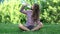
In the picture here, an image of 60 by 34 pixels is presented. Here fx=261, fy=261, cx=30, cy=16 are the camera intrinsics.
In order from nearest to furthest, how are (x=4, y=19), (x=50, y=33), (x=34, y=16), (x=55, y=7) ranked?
1. (x=50, y=33)
2. (x=34, y=16)
3. (x=4, y=19)
4. (x=55, y=7)

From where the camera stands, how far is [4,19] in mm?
17797

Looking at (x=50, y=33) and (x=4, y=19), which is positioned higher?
(x=50, y=33)

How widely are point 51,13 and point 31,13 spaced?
11.5 meters

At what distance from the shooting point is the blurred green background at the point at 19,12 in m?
17.9

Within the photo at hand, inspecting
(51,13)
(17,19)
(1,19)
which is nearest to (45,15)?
(51,13)

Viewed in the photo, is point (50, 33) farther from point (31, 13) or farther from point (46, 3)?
point (46, 3)

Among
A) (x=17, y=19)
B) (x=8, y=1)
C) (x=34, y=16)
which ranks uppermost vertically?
(x=34, y=16)

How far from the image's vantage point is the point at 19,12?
18281mm

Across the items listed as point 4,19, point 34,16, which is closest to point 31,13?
point 34,16

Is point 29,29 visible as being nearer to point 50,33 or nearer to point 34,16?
point 34,16

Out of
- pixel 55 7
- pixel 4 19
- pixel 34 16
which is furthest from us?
pixel 55 7

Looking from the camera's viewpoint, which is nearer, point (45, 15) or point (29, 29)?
point (29, 29)

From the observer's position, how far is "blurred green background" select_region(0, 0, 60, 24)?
17.9m

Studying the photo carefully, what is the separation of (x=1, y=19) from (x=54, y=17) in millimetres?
3841
